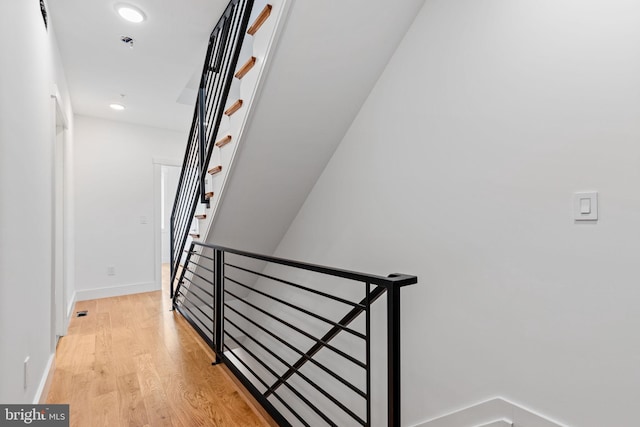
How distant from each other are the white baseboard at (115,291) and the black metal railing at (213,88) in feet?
5.10

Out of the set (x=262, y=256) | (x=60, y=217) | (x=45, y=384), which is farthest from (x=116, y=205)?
(x=262, y=256)

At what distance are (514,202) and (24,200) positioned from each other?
220cm

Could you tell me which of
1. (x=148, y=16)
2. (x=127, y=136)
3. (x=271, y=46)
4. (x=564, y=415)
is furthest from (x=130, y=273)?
(x=564, y=415)

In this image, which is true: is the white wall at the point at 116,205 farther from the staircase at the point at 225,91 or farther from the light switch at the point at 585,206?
the light switch at the point at 585,206

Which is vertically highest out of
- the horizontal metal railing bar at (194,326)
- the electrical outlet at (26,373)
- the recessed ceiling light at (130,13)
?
the recessed ceiling light at (130,13)

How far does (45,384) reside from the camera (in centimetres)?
186

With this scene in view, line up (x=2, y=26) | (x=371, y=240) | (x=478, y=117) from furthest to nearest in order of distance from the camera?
1. (x=371, y=240)
2. (x=478, y=117)
3. (x=2, y=26)

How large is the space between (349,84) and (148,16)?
5.19ft

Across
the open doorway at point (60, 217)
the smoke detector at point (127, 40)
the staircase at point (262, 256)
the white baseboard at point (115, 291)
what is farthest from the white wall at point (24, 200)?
the white baseboard at point (115, 291)

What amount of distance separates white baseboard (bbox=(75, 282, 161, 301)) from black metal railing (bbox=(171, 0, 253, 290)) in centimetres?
156

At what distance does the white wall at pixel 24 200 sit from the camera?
1.18 m

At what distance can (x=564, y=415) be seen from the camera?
1.25m

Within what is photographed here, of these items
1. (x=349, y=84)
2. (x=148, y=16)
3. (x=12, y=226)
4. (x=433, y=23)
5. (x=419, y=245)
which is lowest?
(x=419, y=245)

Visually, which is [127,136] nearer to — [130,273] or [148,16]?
[130,273]
